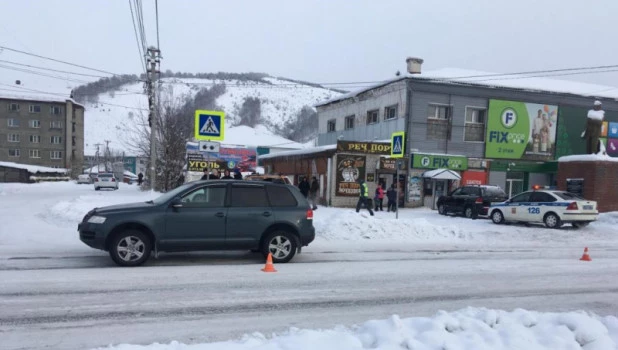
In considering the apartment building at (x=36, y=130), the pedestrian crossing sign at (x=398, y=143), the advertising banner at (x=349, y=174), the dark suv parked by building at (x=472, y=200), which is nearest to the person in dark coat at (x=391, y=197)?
the advertising banner at (x=349, y=174)

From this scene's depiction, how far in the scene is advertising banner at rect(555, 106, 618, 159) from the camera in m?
29.0

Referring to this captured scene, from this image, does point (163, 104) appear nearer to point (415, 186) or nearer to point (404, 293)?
point (415, 186)

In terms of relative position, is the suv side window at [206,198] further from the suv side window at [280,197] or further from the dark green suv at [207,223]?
the suv side window at [280,197]

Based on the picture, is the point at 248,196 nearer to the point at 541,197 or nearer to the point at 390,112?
the point at 541,197

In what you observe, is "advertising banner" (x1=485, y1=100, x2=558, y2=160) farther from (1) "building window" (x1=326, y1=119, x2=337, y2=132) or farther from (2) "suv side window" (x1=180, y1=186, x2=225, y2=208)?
(2) "suv side window" (x1=180, y1=186, x2=225, y2=208)

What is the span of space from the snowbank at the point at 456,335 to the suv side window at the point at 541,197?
13.8m

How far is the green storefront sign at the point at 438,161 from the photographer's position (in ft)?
84.7

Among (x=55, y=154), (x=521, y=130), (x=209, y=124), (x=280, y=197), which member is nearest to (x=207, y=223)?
(x=280, y=197)

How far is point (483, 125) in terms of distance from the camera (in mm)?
27531

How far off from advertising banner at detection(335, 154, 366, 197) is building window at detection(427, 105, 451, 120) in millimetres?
5554

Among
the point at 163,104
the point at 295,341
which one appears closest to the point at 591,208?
the point at 295,341

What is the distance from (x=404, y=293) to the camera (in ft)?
23.5

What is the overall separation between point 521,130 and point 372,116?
31.4ft

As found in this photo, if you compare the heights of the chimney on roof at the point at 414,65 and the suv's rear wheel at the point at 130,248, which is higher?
the chimney on roof at the point at 414,65
